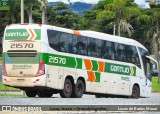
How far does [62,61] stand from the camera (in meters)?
25.6

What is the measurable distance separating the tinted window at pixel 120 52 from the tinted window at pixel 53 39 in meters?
5.56

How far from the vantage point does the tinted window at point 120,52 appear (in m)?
30.2

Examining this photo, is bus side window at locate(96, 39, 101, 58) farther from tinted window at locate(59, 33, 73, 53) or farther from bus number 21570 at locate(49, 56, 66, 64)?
bus number 21570 at locate(49, 56, 66, 64)

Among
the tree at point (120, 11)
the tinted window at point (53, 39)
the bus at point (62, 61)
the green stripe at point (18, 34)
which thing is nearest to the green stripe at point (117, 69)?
the bus at point (62, 61)

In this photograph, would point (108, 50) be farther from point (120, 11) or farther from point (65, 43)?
point (120, 11)

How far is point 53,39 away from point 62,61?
1.16 meters

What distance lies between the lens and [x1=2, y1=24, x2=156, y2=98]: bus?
24.9m

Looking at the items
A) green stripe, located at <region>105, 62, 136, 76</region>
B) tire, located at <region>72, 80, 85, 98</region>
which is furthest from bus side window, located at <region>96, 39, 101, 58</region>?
tire, located at <region>72, 80, 85, 98</region>

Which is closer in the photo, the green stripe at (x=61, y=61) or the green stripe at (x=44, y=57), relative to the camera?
the green stripe at (x=44, y=57)

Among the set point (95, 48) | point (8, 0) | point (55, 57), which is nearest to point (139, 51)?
point (95, 48)

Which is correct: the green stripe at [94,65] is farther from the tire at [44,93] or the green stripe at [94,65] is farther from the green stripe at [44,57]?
the green stripe at [44,57]

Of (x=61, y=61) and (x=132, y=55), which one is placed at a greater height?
(x=132, y=55)

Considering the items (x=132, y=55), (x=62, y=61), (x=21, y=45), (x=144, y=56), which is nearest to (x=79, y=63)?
(x=62, y=61)

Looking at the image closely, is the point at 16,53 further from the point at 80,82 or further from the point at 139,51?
the point at 139,51
